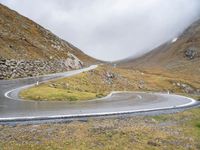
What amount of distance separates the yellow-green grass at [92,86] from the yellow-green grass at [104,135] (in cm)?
1983

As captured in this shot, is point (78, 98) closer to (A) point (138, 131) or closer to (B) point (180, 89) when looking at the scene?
(A) point (138, 131)

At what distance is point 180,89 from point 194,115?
7731cm

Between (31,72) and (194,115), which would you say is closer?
(194,115)

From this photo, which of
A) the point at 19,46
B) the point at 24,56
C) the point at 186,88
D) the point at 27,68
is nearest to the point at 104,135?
the point at 27,68

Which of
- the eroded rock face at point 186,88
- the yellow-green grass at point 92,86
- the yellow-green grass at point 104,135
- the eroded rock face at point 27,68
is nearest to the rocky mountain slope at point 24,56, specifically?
the eroded rock face at point 27,68

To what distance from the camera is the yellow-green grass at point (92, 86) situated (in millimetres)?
50562

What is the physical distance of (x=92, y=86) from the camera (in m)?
82.8

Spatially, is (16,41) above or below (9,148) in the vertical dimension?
above

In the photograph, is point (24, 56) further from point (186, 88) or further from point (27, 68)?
point (186, 88)

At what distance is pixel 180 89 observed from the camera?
11375cm

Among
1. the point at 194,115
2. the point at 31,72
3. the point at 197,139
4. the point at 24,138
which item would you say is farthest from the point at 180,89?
the point at 24,138

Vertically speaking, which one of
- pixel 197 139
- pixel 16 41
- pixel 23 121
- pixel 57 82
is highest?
pixel 16 41

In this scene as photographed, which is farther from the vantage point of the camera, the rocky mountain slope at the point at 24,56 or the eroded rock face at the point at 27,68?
the rocky mountain slope at the point at 24,56

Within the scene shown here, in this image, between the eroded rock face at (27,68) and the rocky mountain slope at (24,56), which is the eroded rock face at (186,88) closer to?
the rocky mountain slope at (24,56)
